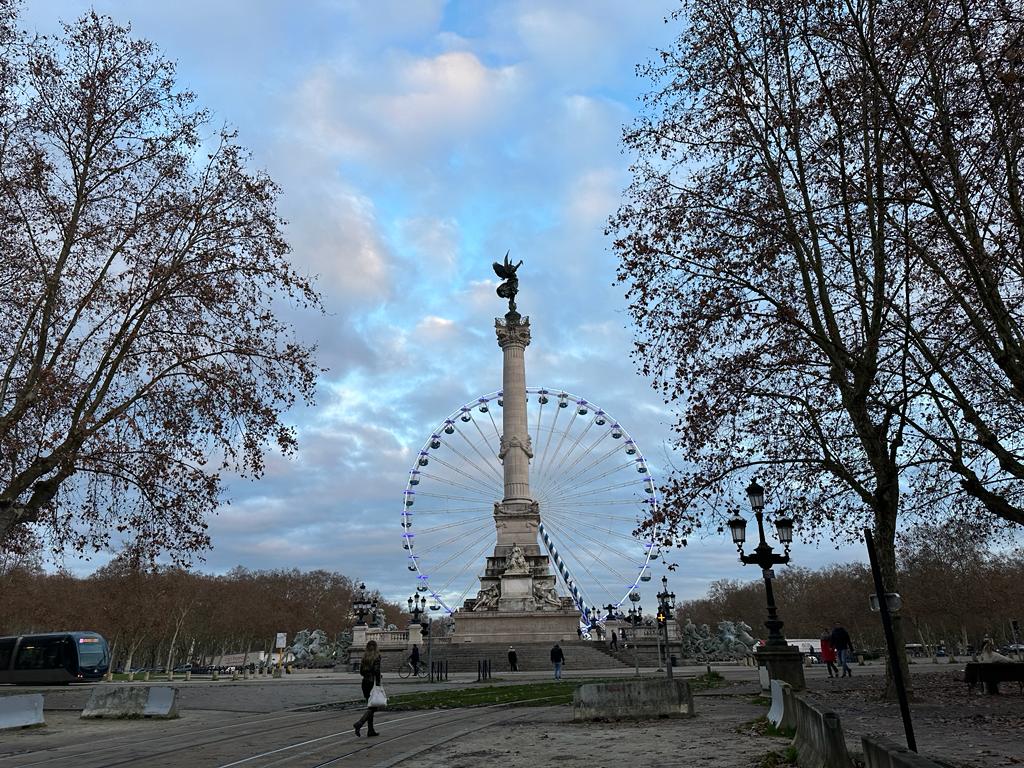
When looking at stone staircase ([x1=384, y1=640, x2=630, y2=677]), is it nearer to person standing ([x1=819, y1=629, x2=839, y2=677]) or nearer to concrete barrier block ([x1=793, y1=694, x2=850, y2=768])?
person standing ([x1=819, y1=629, x2=839, y2=677])

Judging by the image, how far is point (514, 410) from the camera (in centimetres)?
6494

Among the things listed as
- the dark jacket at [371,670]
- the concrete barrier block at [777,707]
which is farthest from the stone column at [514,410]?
the concrete barrier block at [777,707]

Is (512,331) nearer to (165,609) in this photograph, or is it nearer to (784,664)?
(165,609)

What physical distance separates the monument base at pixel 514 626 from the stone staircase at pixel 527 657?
2.51 meters

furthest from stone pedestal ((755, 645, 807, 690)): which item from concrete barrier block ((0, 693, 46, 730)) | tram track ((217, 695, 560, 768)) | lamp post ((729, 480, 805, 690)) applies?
concrete barrier block ((0, 693, 46, 730))

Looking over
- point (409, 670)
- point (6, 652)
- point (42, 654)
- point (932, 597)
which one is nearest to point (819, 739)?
point (409, 670)

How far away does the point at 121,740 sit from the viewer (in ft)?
51.1

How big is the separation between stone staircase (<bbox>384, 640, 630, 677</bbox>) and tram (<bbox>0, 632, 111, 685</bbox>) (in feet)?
55.9

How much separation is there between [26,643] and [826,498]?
146ft

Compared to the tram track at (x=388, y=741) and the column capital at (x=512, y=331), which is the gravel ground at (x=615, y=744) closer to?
the tram track at (x=388, y=741)

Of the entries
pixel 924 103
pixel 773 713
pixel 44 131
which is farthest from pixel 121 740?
pixel 924 103

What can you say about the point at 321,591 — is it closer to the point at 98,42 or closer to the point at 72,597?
the point at 72,597

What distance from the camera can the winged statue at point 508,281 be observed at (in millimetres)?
74812

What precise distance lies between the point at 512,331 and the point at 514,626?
24826 mm
